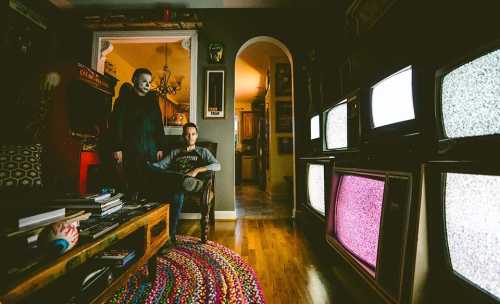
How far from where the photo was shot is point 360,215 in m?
1.14

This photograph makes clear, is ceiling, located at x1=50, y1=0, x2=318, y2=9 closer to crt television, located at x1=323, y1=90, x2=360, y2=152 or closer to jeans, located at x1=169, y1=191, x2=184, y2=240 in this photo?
crt television, located at x1=323, y1=90, x2=360, y2=152

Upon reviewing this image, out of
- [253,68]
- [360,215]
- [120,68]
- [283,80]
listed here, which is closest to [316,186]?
[360,215]

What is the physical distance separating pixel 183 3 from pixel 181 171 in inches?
94.7

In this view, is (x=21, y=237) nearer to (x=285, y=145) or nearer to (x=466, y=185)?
(x=466, y=185)

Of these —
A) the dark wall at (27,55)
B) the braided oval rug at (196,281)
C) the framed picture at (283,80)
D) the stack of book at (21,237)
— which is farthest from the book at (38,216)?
the framed picture at (283,80)

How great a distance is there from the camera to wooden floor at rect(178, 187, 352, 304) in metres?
1.23

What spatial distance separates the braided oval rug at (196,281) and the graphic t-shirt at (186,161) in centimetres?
83

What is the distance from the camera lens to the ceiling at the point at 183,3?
3100mm

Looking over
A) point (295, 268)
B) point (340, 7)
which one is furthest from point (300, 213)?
point (340, 7)

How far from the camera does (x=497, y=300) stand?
567mm

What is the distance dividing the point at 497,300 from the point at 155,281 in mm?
1439

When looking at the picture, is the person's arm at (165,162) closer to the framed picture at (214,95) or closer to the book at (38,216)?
the framed picture at (214,95)

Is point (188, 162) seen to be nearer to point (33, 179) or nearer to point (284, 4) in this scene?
point (33, 179)

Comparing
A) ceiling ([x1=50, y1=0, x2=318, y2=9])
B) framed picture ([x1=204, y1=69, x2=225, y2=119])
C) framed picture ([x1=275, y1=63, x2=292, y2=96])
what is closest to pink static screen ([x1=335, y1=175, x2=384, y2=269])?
framed picture ([x1=204, y1=69, x2=225, y2=119])
